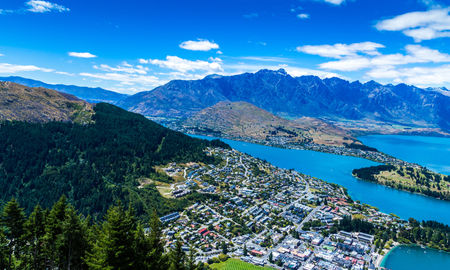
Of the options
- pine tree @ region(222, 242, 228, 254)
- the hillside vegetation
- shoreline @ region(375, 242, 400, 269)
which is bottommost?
shoreline @ region(375, 242, 400, 269)

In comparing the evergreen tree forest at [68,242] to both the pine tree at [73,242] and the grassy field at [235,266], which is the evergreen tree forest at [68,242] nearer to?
the pine tree at [73,242]

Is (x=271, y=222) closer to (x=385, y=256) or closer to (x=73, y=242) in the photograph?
(x=385, y=256)

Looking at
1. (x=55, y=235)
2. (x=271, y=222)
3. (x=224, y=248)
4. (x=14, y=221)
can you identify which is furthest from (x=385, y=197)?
(x=14, y=221)

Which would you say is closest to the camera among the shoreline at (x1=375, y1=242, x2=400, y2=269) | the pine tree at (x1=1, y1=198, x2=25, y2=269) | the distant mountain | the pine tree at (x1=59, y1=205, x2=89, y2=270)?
the pine tree at (x1=59, y1=205, x2=89, y2=270)

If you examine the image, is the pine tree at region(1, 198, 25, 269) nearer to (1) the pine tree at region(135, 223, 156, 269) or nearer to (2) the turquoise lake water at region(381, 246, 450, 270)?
(1) the pine tree at region(135, 223, 156, 269)

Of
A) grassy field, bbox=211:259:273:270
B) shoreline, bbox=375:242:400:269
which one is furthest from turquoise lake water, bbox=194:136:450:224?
grassy field, bbox=211:259:273:270

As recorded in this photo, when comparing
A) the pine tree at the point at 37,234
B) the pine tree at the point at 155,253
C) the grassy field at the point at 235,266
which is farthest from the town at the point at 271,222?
the pine tree at the point at 37,234
